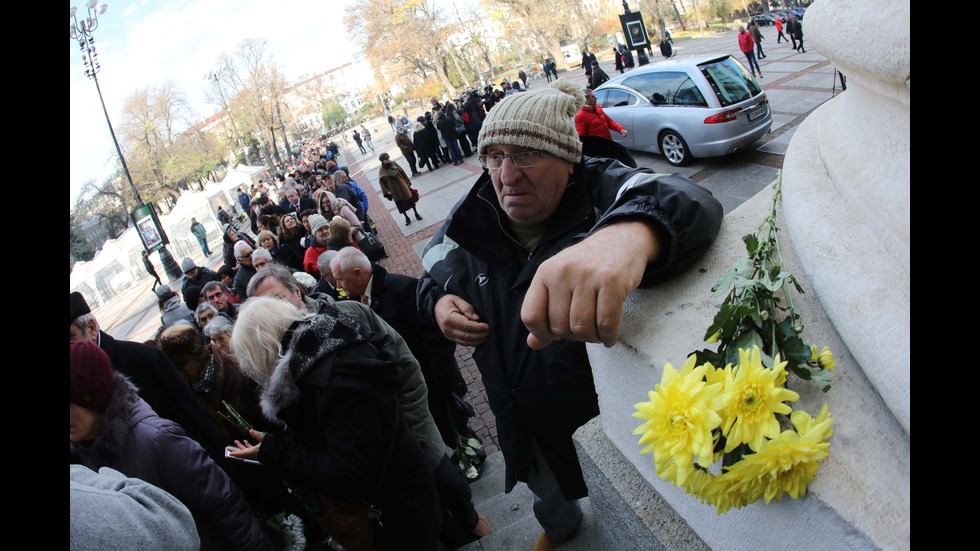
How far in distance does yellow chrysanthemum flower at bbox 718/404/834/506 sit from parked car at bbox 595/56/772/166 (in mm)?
9434

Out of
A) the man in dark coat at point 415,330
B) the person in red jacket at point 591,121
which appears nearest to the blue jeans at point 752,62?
the person in red jacket at point 591,121

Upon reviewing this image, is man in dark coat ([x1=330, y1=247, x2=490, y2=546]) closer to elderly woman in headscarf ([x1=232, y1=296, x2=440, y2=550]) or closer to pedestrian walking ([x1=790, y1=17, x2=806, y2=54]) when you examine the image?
elderly woman in headscarf ([x1=232, y1=296, x2=440, y2=550])

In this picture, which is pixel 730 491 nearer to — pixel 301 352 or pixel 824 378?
pixel 824 378

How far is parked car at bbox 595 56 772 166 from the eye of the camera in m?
9.06

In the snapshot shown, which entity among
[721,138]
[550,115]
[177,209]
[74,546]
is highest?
[177,209]

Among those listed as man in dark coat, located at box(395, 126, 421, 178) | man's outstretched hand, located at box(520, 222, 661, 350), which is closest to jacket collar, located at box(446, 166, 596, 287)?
man's outstretched hand, located at box(520, 222, 661, 350)

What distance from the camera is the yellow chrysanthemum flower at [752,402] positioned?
75cm

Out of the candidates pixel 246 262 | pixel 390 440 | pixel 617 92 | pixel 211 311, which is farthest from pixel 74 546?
pixel 617 92

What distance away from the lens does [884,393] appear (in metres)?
0.74

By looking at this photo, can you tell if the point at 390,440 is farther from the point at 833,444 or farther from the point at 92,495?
the point at 833,444

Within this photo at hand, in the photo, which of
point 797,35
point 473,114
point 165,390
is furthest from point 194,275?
point 797,35

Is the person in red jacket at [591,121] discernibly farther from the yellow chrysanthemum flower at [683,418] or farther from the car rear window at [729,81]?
the yellow chrysanthemum flower at [683,418]

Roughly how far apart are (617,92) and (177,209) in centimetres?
1966
